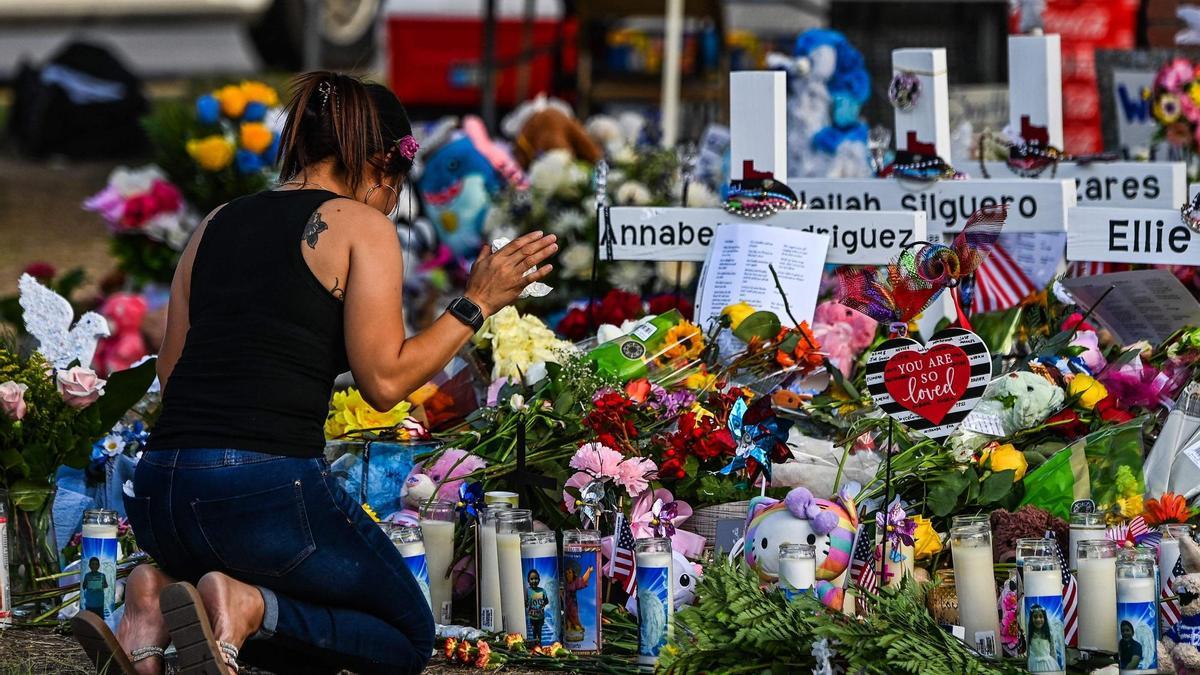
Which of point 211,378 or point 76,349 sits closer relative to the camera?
point 211,378

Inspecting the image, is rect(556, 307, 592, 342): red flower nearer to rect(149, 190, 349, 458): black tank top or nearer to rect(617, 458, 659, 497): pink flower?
rect(617, 458, 659, 497): pink flower

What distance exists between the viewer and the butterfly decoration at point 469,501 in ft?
12.4

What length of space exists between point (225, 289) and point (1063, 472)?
6.43 ft

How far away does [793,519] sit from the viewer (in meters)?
3.46

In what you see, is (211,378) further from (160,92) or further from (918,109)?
(160,92)

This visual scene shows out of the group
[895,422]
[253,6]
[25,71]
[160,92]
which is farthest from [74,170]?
[895,422]

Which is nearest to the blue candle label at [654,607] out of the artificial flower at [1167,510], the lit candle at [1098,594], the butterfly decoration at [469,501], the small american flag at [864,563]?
the small american flag at [864,563]

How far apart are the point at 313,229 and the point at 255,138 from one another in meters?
4.03

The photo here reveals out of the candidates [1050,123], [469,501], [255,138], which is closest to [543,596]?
[469,501]

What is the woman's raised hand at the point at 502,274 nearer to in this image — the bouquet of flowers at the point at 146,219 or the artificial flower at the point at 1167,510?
the artificial flower at the point at 1167,510

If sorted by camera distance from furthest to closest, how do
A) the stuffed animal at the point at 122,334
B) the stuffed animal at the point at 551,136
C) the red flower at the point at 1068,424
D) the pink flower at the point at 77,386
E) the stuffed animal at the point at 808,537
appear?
1. the stuffed animal at the point at 551,136
2. the stuffed animal at the point at 122,334
3. the pink flower at the point at 77,386
4. the red flower at the point at 1068,424
5. the stuffed animal at the point at 808,537

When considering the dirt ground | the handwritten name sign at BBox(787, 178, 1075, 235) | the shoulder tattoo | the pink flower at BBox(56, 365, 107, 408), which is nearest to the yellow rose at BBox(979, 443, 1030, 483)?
the handwritten name sign at BBox(787, 178, 1075, 235)

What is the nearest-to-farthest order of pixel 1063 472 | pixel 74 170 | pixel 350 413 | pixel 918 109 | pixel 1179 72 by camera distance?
pixel 1063 472 < pixel 350 413 < pixel 918 109 < pixel 1179 72 < pixel 74 170

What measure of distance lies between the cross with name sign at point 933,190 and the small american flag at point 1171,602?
1.60m
